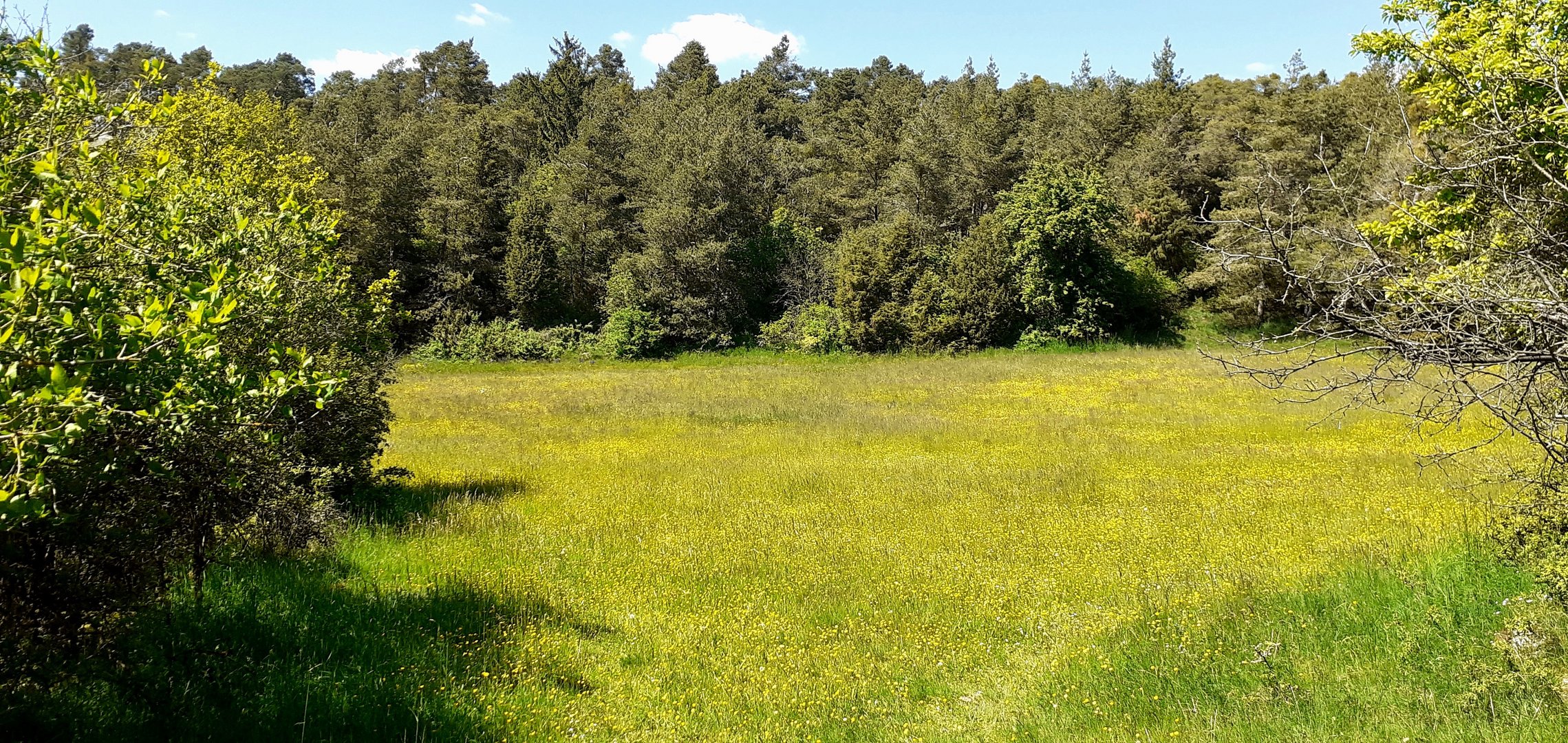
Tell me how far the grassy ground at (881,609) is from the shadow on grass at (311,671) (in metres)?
0.03

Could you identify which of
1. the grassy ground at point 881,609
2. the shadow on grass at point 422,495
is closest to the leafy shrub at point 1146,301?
the grassy ground at point 881,609

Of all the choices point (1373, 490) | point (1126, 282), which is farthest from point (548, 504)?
point (1126, 282)

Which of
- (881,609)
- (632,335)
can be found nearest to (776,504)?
(881,609)

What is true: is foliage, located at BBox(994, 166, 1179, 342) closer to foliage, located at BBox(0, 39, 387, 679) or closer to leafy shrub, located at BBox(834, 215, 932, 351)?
leafy shrub, located at BBox(834, 215, 932, 351)

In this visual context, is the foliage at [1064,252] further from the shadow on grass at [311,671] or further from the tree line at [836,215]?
the shadow on grass at [311,671]

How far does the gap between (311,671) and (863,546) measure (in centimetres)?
663

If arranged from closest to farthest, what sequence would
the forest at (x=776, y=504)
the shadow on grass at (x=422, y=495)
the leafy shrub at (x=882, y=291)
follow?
1. the forest at (x=776, y=504)
2. the shadow on grass at (x=422, y=495)
3. the leafy shrub at (x=882, y=291)

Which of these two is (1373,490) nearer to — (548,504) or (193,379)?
(548,504)

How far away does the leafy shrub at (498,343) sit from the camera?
45.3m

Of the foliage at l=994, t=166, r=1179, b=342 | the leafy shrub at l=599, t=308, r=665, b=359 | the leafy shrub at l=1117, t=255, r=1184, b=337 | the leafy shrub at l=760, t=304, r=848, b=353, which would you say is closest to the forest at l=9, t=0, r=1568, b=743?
the foliage at l=994, t=166, r=1179, b=342

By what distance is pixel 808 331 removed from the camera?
152 ft

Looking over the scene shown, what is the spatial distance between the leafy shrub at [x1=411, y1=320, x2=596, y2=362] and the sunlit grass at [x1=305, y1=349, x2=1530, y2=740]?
2331cm

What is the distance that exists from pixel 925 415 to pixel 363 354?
15184 millimetres

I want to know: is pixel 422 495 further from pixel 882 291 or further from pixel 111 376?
pixel 882 291
